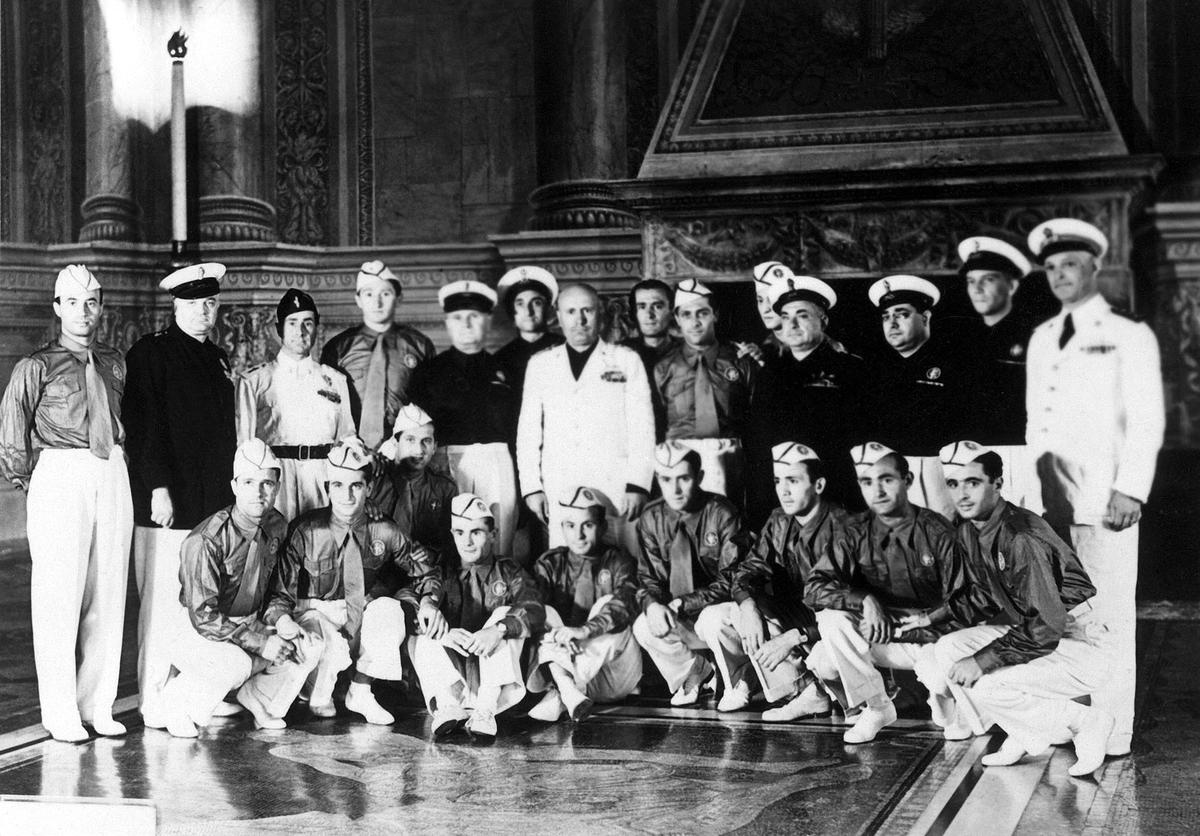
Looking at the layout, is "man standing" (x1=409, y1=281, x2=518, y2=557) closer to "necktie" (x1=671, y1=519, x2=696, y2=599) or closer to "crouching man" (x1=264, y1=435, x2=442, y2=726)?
"crouching man" (x1=264, y1=435, x2=442, y2=726)

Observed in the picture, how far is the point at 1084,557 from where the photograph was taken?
4.14 m

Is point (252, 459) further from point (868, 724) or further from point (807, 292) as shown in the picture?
point (868, 724)

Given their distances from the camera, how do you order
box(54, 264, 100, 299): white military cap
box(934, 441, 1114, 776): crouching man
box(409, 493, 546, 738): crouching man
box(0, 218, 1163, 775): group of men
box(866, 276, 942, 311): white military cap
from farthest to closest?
box(54, 264, 100, 299): white military cap → box(409, 493, 546, 738): crouching man → box(866, 276, 942, 311): white military cap → box(0, 218, 1163, 775): group of men → box(934, 441, 1114, 776): crouching man

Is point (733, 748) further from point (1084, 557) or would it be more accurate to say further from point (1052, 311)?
point (1052, 311)

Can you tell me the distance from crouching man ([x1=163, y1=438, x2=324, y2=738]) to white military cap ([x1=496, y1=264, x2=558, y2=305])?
3.03 ft

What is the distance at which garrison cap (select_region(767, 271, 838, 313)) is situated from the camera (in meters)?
4.55

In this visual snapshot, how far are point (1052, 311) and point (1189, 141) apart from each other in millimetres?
572

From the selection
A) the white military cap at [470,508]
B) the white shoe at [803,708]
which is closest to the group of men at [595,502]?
the white shoe at [803,708]

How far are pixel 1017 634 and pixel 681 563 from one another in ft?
3.38

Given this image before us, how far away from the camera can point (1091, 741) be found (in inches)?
153

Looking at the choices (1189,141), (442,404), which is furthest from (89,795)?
(1189,141)

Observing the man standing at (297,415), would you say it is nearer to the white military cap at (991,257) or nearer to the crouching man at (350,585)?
the crouching man at (350,585)

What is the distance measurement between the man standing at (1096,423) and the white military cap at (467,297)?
5.57 ft

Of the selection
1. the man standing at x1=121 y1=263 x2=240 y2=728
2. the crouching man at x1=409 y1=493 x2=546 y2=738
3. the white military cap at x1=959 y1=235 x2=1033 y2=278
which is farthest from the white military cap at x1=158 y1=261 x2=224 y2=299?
the white military cap at x1=959 y1=235 x2=1033 y2=278
